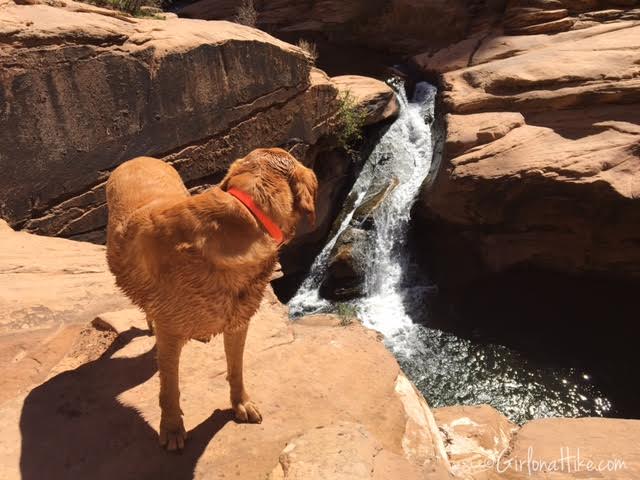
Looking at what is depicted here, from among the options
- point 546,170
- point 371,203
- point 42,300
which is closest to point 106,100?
point 42,300

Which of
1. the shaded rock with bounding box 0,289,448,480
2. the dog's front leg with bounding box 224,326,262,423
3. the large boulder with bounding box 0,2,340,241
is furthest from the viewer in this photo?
the large boulder with bounding box 0,2,340,241

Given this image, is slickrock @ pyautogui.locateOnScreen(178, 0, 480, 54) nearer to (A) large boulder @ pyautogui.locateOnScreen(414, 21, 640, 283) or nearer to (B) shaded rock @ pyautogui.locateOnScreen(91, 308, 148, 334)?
(A) large boulder @ pyautogui.locateOnScreen(414, 21, 640, 283)

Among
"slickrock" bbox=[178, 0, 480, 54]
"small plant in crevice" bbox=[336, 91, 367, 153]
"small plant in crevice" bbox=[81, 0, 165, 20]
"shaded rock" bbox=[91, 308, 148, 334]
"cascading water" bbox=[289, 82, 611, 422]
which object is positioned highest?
"small plant in crevice" bbox=[81, 0, 165, 20]

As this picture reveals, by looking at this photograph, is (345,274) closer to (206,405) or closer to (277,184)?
(206,405)

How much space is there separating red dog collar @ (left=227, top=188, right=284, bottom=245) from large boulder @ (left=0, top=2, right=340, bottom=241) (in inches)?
154

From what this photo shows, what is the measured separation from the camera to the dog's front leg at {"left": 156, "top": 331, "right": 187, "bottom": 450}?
2.46m

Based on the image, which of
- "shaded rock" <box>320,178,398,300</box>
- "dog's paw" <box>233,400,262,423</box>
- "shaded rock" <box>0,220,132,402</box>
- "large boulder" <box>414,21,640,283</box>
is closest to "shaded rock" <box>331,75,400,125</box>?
"large boulder" <box>414,21,640,283</box>

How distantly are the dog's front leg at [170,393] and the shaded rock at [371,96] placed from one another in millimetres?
7676

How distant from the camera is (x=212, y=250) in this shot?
7.04 ft

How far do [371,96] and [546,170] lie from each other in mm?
3838

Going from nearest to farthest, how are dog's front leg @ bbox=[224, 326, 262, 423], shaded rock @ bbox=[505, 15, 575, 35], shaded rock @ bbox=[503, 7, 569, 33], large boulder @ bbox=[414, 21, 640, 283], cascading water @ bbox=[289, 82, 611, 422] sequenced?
1. dog's front leg @ bbox=[224, 326, 262, 423]
2. cascading water @ bbox=[289, 82, 611, 422]
3. large boulder @ bbox=[414, 21, 640, 283]
4. shaded rock @ bbox=[505, 15, 575, 35]
5. shaded rock @ bbox=[503, 7, 569, 33]

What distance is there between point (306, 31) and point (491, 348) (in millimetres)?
10006

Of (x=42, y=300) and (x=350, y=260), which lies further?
(x=350, y=260)

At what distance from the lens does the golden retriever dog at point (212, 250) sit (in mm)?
2154
